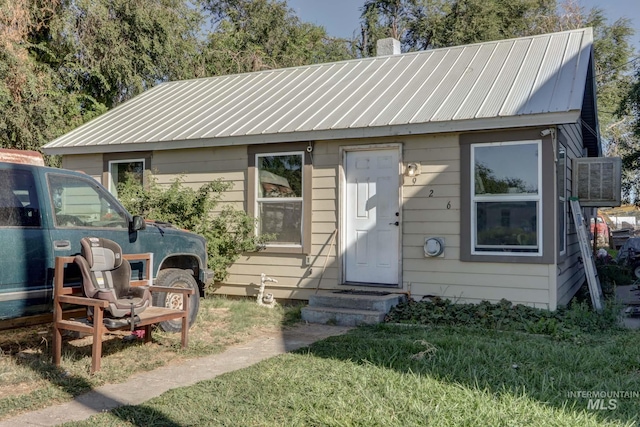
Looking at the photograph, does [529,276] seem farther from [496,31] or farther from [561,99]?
[496,31]

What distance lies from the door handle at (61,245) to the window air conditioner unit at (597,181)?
283 inches

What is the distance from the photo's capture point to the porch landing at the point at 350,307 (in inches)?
284

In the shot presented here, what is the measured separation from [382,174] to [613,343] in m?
3.86

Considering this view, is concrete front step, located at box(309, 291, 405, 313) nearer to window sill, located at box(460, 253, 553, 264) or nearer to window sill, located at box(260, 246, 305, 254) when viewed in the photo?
window sill, located at box(260, 246, 305, 254)

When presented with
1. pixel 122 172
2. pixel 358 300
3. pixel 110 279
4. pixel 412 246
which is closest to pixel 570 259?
pixel 412 246

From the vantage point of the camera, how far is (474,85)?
843 centimetres

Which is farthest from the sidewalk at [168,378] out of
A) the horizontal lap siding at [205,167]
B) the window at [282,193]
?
the horizontal lap siding at [205,167]

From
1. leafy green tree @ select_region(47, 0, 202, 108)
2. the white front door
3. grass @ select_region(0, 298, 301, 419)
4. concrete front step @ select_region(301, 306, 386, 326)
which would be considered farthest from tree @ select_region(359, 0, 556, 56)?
grass @ select_region(0, 298, 301, 419)

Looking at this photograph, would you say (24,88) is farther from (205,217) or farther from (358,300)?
(358,300)

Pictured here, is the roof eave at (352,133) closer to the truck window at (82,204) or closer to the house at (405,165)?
the house at (405,165)

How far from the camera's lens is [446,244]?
773cm

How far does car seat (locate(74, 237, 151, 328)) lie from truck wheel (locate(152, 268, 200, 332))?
0.83 m

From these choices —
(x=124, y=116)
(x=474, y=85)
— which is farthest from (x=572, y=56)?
(x=124, y=116)

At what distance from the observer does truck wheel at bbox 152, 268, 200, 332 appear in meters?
6.29
